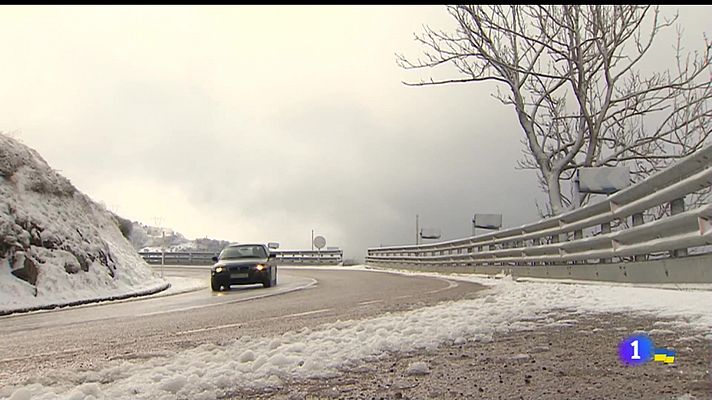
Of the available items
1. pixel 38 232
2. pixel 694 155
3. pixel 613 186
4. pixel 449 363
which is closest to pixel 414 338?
pixel 449 363

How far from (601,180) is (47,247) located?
13.5 meters

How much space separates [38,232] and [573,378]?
15.1 metres

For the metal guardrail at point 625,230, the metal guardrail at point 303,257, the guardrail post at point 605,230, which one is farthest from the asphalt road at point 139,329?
the metal guardrail at point 303,257

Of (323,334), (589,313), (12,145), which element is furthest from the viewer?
(12,145)

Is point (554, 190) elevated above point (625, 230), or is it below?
above

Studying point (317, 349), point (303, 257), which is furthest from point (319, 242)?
point (317, 349)

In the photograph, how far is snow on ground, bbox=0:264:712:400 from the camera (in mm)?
3270

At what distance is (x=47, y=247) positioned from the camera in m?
14.9

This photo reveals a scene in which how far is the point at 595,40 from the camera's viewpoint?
58.6 feet

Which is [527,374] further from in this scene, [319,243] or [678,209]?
[319,243]

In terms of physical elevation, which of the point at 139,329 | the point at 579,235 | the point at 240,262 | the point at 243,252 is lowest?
the point at 139,329

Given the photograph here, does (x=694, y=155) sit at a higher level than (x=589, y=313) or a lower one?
higher

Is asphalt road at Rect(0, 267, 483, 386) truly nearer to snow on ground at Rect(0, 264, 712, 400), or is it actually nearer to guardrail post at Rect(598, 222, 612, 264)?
snow on ground at Rect(0, 264, 712, 400)

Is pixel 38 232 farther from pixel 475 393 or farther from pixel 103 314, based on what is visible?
pixel 475 393
